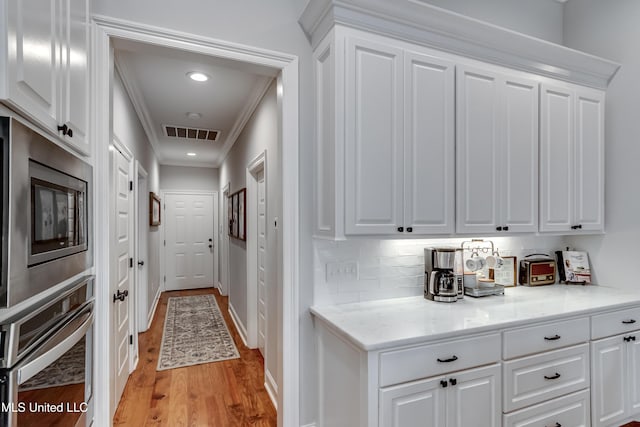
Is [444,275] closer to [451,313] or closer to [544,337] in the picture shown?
[451,313]

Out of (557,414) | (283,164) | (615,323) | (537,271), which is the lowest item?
(557,414)

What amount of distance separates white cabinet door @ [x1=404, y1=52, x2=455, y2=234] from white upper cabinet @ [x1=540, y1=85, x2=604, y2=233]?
0.85m

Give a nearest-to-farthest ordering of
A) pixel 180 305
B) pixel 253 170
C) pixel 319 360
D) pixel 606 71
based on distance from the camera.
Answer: pixel 319 360 < pixel 606 71 < pixel 253 170 < pixel 180 305

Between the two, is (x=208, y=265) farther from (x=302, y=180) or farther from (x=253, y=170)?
(x=302, y=180)

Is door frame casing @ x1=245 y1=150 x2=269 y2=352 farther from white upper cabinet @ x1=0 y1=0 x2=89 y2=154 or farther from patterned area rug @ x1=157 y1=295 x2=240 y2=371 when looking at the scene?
white upper cabinet @ x1=0 y1=0 x2=89 y2=154

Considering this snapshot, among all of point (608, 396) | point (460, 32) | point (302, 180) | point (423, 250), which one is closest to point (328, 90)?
point (302, 180)

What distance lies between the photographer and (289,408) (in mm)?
1996

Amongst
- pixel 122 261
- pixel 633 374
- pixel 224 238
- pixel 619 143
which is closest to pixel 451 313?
pixel 633 374

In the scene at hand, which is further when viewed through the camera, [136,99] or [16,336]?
[136,99]

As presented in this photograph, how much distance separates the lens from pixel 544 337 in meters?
1.89

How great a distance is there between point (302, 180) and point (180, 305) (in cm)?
444

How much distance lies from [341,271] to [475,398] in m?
0.96

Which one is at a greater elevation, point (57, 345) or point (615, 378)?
point (57, 345)

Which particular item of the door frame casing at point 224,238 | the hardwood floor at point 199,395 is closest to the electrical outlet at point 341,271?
the hardwood floor at point 199,395
